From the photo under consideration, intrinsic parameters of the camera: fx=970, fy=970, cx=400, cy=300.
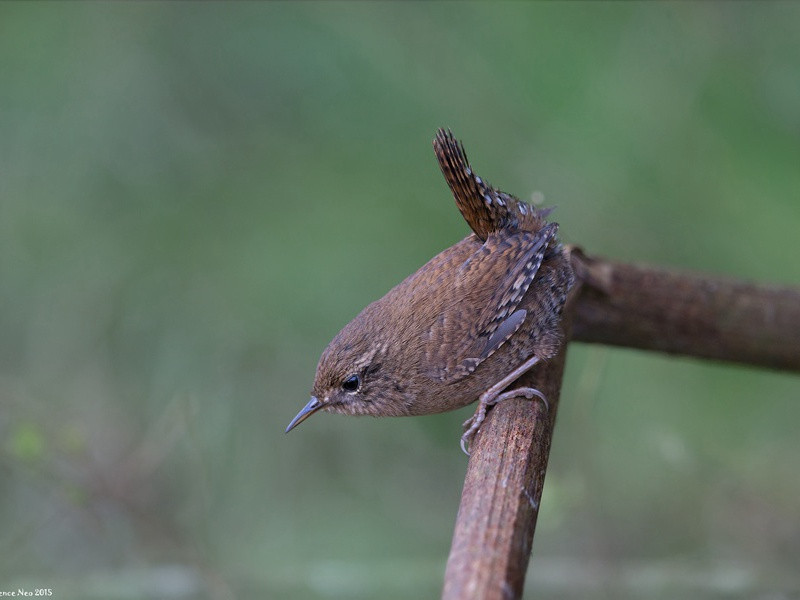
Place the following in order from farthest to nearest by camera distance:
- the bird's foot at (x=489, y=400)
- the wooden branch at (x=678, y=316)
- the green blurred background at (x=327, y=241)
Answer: the green blurred background at (x=327, y=241) < the wooden branch at (x=678, y=316) < the bird's foot at (x=489, y=400)

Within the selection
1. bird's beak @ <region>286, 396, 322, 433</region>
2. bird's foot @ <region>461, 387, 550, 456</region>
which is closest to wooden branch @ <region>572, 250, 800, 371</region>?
bird's foot @ <region>461, 387, 550, 456</region>

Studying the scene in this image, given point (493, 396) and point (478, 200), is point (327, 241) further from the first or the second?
point (493, 396)

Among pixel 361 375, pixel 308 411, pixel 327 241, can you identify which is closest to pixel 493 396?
pixel 361 375

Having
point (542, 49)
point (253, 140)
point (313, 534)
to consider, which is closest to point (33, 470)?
point (313, 534)

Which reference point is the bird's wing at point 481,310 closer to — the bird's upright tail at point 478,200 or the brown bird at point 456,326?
the brown bird at point 456,326

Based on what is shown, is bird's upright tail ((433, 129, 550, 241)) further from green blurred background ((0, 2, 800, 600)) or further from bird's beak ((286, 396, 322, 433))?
green blurred background ((0, 2, 800, 600))

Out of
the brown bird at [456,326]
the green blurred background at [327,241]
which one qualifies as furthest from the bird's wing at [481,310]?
the green blurred background at [327,241]
